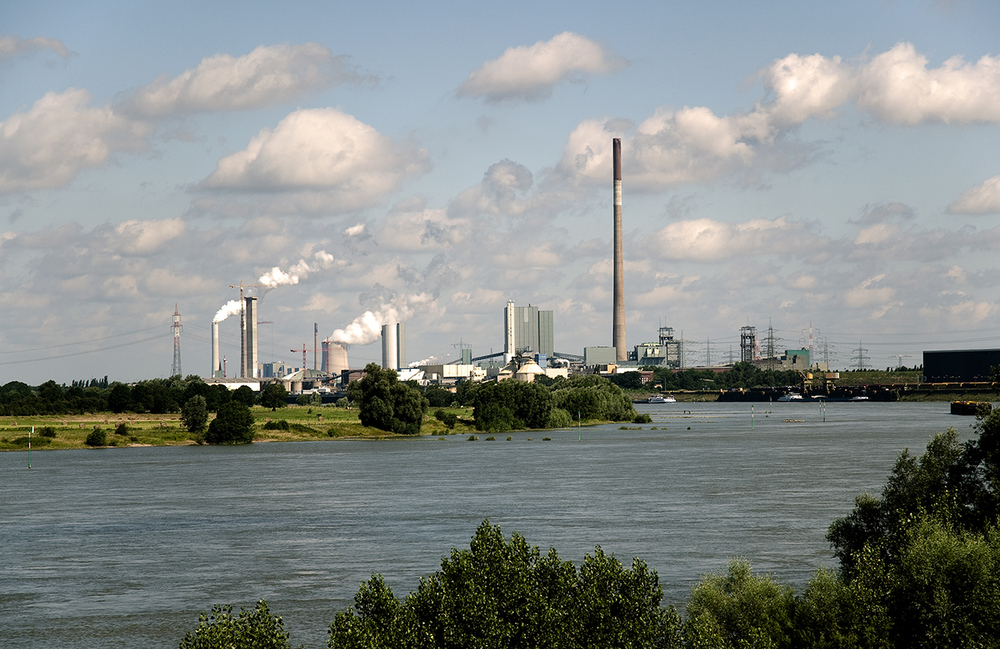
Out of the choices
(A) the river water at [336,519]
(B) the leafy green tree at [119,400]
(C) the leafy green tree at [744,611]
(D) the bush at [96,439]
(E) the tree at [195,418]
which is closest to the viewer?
(C) the leafy green tree at [744,611]

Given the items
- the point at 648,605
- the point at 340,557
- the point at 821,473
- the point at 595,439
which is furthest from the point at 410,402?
the point at 648,605

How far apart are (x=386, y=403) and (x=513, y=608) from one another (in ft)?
328

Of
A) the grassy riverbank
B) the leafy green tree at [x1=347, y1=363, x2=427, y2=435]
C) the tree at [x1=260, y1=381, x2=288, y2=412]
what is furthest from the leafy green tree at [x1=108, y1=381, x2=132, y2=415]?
the leafy green tree at [x1=347, y1=363, x2=427, y2=435]

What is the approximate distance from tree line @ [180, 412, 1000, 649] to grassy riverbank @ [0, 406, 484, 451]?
8799 cm

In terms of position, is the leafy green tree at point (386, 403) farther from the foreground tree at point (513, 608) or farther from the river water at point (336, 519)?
the foreground tree at point (513, 608)

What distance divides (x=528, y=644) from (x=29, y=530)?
37146 millimetres

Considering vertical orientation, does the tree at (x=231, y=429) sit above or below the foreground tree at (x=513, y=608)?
below

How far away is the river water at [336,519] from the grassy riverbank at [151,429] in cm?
808

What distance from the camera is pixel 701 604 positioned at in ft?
75.4

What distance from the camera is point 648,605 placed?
19.7 m

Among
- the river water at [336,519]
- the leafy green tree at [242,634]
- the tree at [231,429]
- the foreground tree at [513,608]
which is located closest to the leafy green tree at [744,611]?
the foreground tree at [513,608]

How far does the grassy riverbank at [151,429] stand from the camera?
101 metres

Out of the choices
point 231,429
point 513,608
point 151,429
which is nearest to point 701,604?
point 513,608

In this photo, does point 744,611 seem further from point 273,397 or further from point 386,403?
point 273,397
